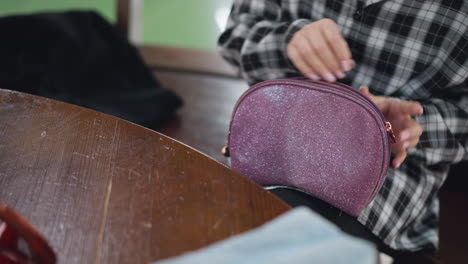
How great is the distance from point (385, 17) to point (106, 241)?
0.58 m

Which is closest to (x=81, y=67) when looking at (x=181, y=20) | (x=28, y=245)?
(x=181, y=20)

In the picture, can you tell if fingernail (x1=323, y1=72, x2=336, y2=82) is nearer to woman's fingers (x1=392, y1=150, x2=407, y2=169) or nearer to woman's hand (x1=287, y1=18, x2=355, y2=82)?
woman's hand (x1=287, y1=18, x2=355, y2=82)

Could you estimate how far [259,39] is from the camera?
85 centimetres

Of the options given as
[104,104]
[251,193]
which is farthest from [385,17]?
[104,104]

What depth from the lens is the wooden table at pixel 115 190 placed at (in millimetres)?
427

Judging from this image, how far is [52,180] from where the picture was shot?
496mm

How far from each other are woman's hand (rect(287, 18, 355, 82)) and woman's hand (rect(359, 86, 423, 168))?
0.06 meters

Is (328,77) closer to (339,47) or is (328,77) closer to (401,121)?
(339,47)

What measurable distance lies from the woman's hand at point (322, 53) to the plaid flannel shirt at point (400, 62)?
0.16ft

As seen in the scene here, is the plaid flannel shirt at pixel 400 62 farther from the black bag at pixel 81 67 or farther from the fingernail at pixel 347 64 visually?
the black bag at pixel 81 67

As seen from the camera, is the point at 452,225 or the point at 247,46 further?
the point at 452,225

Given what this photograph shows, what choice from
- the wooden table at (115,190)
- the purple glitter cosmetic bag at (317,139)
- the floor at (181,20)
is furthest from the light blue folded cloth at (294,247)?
the floor at (181,20)

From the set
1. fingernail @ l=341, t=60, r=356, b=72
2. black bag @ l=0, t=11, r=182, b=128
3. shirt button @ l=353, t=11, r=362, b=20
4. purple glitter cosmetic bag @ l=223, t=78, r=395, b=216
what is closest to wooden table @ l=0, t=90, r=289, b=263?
purple glitter cosmetic bag @ l=223, t=78, r=395, b=216

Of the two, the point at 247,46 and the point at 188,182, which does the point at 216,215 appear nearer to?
the point at 188,182
